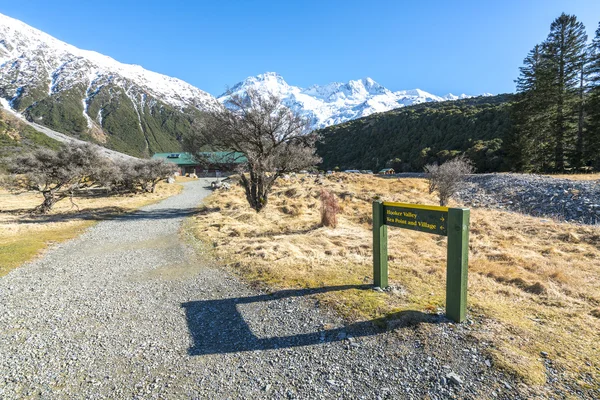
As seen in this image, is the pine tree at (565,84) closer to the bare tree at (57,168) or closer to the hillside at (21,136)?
the bare tree at (57,168)

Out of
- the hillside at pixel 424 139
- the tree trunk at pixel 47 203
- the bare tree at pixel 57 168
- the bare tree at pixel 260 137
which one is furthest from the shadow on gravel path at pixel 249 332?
the hillside at pixel 424 139

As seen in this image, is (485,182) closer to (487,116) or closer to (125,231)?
(125,231)

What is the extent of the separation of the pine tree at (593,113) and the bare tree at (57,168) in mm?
41321

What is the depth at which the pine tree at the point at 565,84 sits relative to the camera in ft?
96.1

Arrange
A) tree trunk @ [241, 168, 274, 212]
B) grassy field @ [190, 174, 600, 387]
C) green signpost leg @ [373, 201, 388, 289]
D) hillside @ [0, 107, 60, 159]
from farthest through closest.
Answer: hillside @ [0, 107, 60, 159], tree trunk @ [241, 168, 274, 212], green signpost leg @ [373, 201, 388, 289], grassy field @ [190, 174, 600, 387]

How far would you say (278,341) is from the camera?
12.9 feet

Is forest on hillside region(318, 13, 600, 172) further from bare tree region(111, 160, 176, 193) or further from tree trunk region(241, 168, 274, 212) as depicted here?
bare tree region(111, 160, 176, 193)

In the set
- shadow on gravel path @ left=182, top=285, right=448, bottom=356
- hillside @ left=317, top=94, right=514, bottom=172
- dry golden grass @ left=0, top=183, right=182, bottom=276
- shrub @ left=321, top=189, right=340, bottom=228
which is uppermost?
hillside @ left=317, top=94, right=514, bottom=172

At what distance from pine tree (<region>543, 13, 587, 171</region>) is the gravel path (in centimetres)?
3729

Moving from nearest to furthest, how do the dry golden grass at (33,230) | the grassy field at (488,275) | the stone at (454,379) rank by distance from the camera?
the stone at (454,379), the grassy field at (488,275), the dry golden grass at (33,230)

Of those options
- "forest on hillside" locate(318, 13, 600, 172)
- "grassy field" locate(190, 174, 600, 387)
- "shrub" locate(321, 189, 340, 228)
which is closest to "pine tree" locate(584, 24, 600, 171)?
"forest on hillside" locate(318, 13, 600, 172)

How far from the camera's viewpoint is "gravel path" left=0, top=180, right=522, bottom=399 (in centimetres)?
305

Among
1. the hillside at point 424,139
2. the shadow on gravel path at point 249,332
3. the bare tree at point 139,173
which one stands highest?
the hillside at point 424,139

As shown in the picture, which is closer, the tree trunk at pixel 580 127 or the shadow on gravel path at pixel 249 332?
the shadow on gravel path at pixel 249 332
